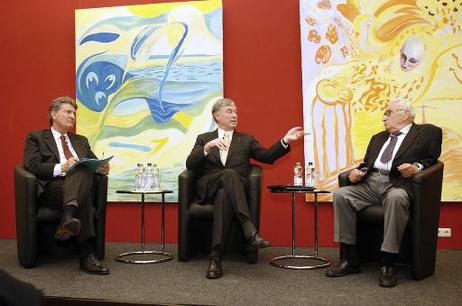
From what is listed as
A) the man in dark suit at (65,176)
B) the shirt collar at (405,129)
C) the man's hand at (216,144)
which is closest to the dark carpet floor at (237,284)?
the man in dark suit at (65,176)

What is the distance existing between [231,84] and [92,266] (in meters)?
2.08

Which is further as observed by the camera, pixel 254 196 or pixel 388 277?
pixel 254 196

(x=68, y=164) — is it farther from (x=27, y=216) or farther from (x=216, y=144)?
(x=216, y=144)

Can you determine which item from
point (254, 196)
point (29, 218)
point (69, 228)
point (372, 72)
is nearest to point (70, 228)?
point (69, 228)

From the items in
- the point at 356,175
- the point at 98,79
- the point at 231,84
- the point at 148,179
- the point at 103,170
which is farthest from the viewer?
the point at 98,79

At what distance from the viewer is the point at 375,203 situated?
11.2 feet

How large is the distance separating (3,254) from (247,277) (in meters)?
2.13

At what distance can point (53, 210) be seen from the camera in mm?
3484

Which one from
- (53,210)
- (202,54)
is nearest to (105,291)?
(53,210)

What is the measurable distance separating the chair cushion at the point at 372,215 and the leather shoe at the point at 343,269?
306mm

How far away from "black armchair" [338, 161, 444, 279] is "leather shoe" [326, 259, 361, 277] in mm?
302

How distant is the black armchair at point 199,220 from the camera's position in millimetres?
3562

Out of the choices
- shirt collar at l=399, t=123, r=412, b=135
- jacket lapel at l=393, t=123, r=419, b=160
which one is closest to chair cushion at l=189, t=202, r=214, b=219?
jacket lapel at l=393, t=123, r=419, b=160

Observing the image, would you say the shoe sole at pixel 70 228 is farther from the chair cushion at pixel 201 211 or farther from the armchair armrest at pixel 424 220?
the armchair armrest at pixel 424 220
